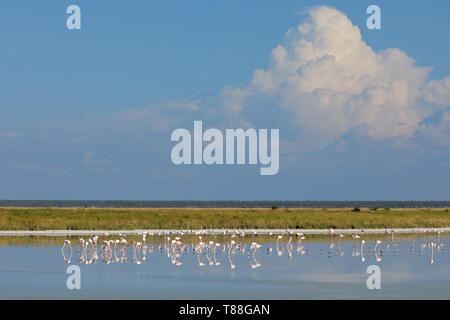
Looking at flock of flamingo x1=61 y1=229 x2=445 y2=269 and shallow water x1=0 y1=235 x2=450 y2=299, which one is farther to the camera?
flock of flamingo x1=61 y1=229 x2=445 y2=269

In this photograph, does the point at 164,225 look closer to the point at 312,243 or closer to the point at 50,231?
the point at 50,231

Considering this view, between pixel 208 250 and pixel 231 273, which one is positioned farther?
pixel 208 250

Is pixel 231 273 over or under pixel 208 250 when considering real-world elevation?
under

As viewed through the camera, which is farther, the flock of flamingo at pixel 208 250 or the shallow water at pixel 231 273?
the flock of flamingo at pixel 208 250

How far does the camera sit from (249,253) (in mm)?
42469

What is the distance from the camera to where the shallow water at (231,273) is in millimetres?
27659

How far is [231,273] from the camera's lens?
109 feet

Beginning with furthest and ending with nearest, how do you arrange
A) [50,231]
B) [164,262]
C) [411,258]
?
[50,231] → [411,258] → [164,262]

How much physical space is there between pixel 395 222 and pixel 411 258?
35.3m

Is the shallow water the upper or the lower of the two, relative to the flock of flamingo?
lower

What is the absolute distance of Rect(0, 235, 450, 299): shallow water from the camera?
2766 cm

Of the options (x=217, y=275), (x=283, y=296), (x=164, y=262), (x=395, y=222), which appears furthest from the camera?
(x=395, y=222)
